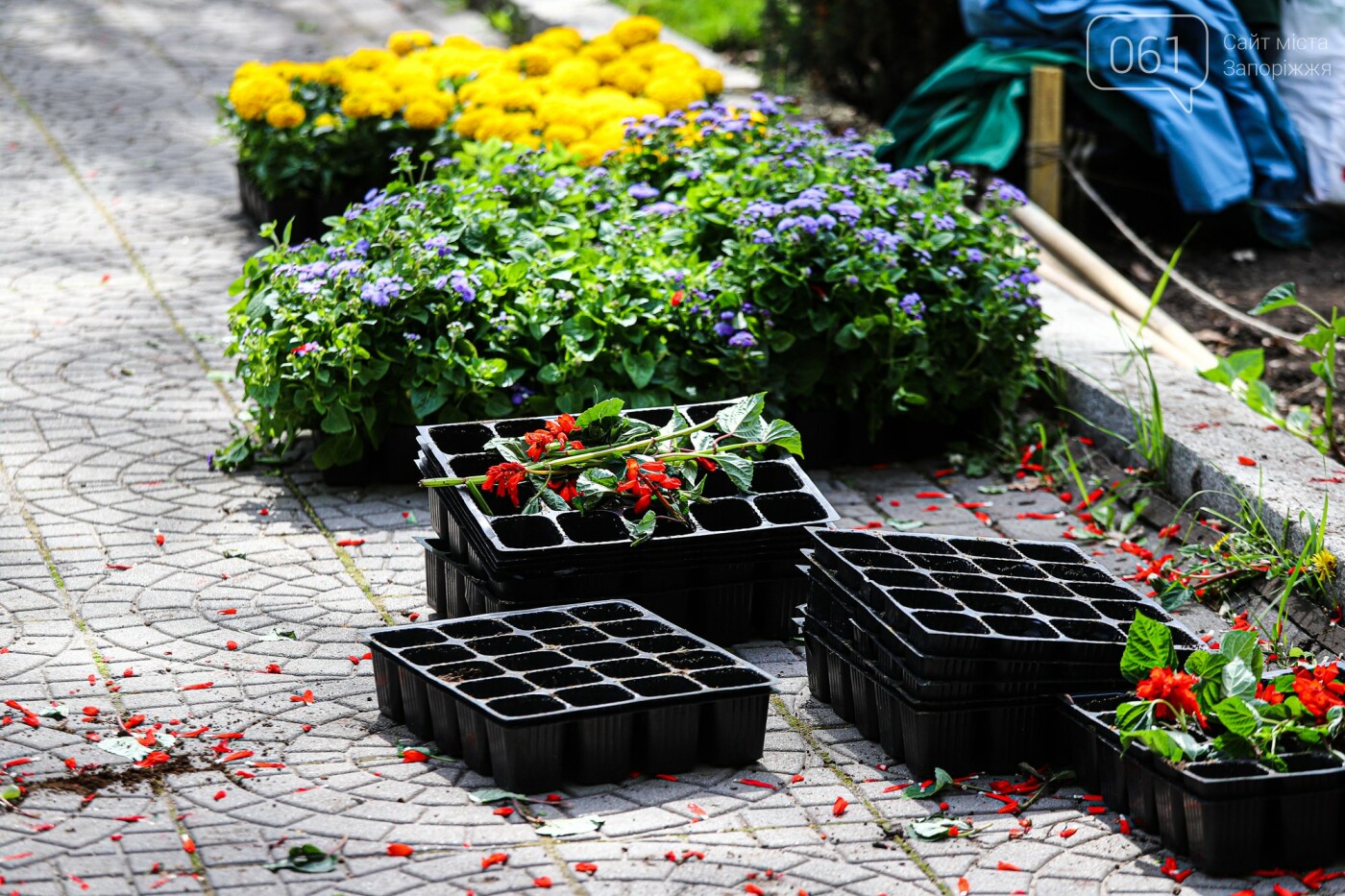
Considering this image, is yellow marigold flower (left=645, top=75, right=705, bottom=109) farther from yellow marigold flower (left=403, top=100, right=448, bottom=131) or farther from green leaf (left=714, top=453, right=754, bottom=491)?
green leaf (left=714, top=453, right=754, bottom=491)

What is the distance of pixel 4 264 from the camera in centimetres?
746

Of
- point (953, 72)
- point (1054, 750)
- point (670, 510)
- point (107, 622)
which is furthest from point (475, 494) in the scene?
point (953, 72)

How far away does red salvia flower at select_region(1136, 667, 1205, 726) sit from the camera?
3510mm

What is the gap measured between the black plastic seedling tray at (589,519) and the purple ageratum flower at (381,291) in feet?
2.23

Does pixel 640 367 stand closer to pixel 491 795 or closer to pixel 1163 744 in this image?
pixel 491 795

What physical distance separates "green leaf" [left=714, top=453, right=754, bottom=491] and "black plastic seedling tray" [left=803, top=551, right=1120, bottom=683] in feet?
1.77

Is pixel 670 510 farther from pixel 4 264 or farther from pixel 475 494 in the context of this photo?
pixel 4 264

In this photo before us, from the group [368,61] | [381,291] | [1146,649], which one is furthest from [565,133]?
[1146,649]

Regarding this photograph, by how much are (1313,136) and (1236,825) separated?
5.60 metres

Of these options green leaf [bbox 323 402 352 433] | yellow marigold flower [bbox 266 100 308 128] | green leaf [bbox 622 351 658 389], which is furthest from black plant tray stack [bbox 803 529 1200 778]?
yellow marigold flower [bbox 266 100 308 128]

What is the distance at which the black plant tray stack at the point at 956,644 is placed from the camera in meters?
3.74

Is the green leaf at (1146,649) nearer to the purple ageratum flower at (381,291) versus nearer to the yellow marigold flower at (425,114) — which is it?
the purple ageratum flower at (381,291)

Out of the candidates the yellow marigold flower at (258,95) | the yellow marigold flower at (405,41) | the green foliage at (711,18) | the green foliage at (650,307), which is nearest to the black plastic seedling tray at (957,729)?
the green foliage at (650,307)

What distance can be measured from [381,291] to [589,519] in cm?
136
